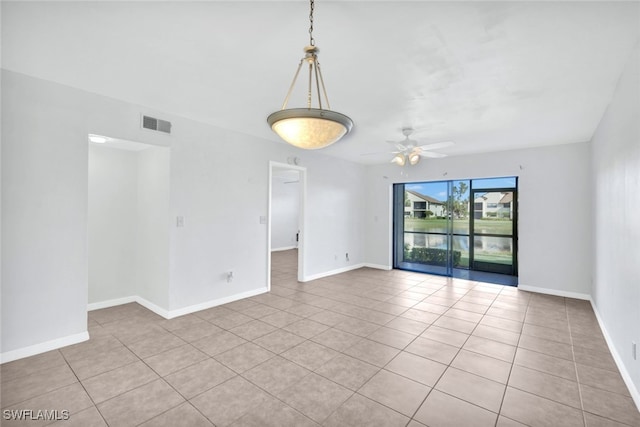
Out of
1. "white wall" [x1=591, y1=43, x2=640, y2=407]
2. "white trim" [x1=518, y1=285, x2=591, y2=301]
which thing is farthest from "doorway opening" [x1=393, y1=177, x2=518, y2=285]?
"white wall" [x1=591, y1=43, x2=640, y2=407]

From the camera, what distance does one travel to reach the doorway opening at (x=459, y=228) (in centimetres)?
657

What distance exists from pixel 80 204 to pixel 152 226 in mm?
1091

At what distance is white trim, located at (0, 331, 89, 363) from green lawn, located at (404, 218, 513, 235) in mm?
6335

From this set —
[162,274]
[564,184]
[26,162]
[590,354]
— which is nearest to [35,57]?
[26,162]

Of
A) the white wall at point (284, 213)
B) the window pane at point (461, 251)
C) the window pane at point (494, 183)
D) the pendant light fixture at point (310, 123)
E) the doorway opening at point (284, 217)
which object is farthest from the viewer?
the white wall at point (284, 213)

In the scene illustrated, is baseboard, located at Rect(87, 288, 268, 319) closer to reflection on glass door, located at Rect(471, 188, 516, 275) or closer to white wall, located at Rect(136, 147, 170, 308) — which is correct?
white wall, located at Rect(136, 147, 170, 308)

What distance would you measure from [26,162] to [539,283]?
24.1 ft

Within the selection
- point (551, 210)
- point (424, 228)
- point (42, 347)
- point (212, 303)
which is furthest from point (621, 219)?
point (42, 347)

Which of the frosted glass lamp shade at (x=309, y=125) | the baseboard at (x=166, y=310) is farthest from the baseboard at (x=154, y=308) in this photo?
the frosted glass lamp shade at (x=309, y=125)

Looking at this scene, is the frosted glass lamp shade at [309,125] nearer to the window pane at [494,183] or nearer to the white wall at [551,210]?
the white wall at [551,210]

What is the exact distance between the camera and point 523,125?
401cm

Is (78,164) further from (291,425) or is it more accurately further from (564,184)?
(564,184)

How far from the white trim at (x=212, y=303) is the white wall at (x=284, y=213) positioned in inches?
215

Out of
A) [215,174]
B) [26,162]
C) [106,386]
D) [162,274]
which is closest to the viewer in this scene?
[106,386]
